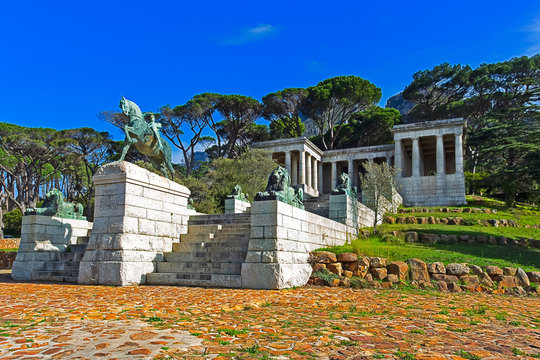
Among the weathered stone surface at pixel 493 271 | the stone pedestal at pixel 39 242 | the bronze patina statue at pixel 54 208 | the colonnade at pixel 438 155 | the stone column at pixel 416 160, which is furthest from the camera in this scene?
the stone column at pixel 416 160

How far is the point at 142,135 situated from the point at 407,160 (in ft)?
113

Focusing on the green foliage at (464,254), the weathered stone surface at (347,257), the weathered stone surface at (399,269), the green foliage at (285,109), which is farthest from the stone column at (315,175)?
the weathered stone surface at (399,269)

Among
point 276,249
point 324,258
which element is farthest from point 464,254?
point 276,249

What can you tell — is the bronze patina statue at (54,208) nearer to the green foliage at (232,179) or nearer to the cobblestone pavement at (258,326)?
the cobblestone pavement at (258,326)

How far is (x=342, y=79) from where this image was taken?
143 feet

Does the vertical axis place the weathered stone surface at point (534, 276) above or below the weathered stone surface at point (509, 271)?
below

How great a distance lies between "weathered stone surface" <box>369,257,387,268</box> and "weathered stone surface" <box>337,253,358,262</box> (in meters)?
0.36

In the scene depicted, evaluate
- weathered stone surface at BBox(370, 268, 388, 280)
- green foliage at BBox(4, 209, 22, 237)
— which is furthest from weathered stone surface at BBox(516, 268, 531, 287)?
green foliage at BBox(4, 209, 22, 237)

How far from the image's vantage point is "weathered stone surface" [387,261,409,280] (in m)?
9.47

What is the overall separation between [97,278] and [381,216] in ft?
44.2

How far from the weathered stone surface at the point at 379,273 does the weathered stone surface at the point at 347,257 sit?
1.62 feet

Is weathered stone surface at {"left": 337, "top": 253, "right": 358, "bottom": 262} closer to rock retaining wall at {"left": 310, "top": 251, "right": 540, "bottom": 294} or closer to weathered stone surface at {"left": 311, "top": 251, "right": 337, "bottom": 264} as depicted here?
rock retaining wall at {"left": 310, "top": 251, "right": 540, "bottom": 294}

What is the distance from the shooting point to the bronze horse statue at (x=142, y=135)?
1079 cm

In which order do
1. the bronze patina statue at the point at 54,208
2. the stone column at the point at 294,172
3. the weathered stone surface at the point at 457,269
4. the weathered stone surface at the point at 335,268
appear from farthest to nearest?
1. the stone column at the point at 294,172
2. the bronze patina statue at the point at 54,208
3. the weathered stone surface at the point at 335,268
4. the weathered stone surface at the point at 457,269
